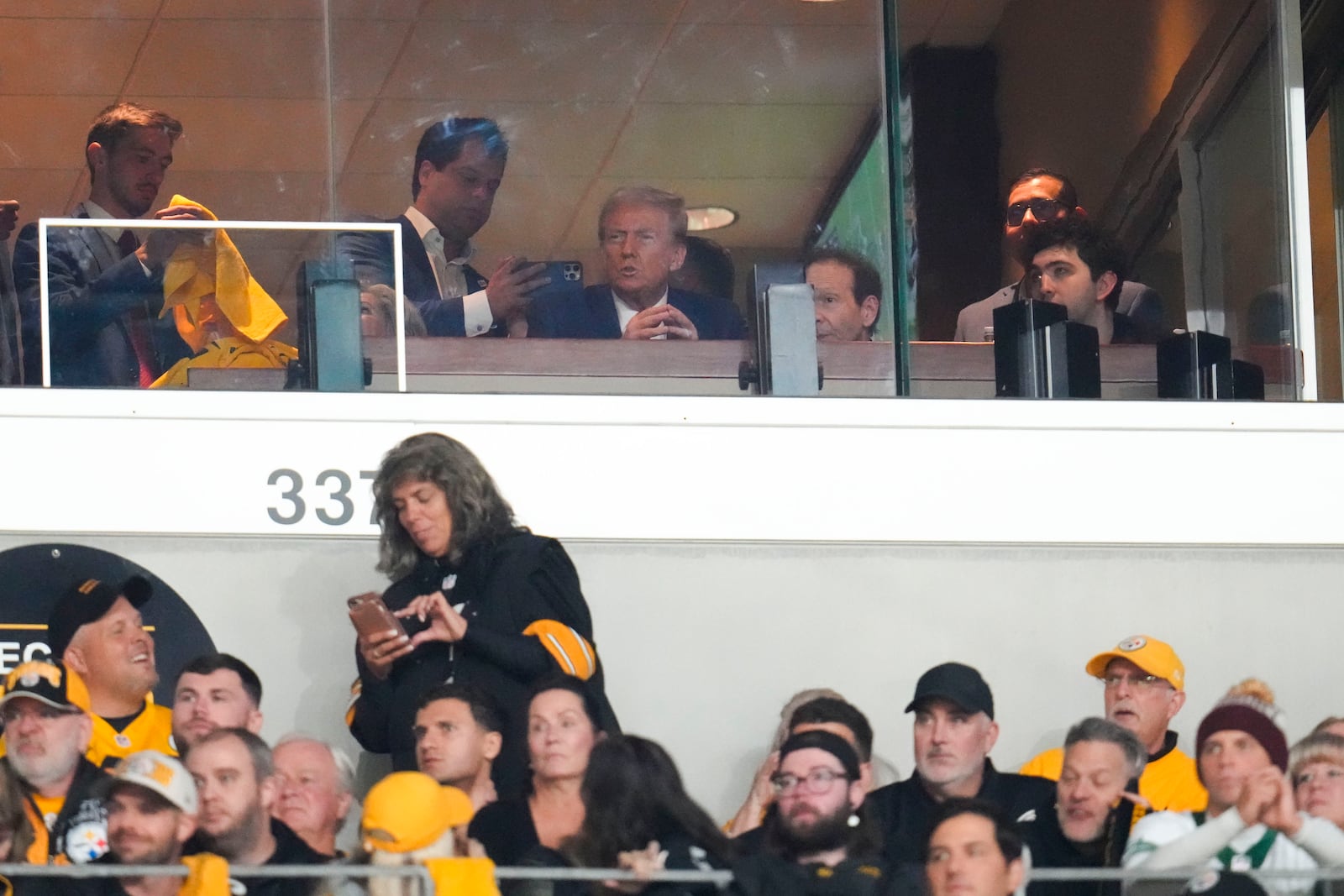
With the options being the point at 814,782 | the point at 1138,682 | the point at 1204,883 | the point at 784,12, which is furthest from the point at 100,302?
the point at 1204,883

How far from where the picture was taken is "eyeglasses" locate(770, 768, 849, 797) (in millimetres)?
5902

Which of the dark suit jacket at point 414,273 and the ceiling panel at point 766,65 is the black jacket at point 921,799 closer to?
the dark suit jacket at point 414,273

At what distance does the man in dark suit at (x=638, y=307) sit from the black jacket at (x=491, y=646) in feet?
3.76

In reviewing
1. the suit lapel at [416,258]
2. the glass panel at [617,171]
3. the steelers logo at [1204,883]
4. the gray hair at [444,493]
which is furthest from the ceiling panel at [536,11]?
the steelers logo at [1204,883]

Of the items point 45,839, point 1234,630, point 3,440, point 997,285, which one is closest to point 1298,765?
point 1234,630

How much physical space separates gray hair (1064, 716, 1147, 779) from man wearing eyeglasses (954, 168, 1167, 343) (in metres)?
2.09

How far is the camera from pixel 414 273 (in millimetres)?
7926

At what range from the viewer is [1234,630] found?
26.5 feet

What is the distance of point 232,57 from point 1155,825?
4.31 meters

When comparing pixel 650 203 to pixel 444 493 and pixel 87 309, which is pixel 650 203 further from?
pixel 87 309

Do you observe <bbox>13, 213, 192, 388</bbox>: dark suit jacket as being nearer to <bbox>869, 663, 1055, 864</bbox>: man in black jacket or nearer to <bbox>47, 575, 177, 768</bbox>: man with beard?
<bbox>47, 575, 177, 768</bbox>: man with beard

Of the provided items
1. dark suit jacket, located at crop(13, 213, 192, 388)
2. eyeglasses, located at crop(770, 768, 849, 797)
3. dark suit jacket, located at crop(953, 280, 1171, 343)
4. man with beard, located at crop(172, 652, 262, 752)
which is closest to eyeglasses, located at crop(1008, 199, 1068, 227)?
dark suit jacket, located at crop(953, 280, 1171, 343)

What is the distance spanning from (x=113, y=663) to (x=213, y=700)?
51 centimetres

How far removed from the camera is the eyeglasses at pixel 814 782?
19.4 ft
